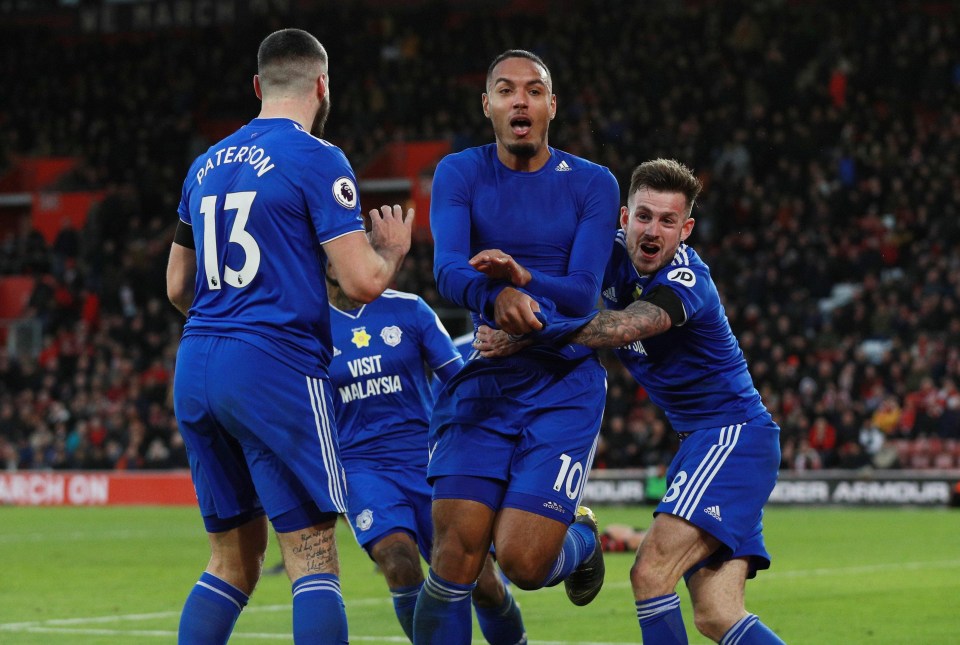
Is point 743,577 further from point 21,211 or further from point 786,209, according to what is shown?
point 21,211

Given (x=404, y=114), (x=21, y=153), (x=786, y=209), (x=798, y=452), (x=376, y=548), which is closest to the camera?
(x=376, y=548)

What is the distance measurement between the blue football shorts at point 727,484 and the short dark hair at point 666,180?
102 cm

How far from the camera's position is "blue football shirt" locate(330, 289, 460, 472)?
26.6ft

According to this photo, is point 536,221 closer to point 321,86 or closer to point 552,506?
point 321,86

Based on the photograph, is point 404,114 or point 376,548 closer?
point 376,548

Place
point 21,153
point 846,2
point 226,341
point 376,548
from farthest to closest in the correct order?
point 21,153 → point 846,2 → point 376,548 → point 226,341

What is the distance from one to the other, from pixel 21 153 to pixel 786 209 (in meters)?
19.8

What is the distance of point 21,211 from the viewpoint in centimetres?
3747

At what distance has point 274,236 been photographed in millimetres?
5617

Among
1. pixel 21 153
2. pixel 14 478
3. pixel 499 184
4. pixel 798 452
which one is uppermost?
pixel 499 184

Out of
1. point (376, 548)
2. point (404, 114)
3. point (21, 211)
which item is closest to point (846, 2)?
point (404, 114)

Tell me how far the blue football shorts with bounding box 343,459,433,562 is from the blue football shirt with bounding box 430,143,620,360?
1.71 m

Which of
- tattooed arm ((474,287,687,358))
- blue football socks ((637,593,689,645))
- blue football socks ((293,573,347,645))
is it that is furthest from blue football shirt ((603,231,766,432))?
blue football socks ((293,573,347,645))

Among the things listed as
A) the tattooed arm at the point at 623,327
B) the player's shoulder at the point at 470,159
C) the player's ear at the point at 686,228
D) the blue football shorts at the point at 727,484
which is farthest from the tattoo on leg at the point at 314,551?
the player's ear at the point at 686,228
